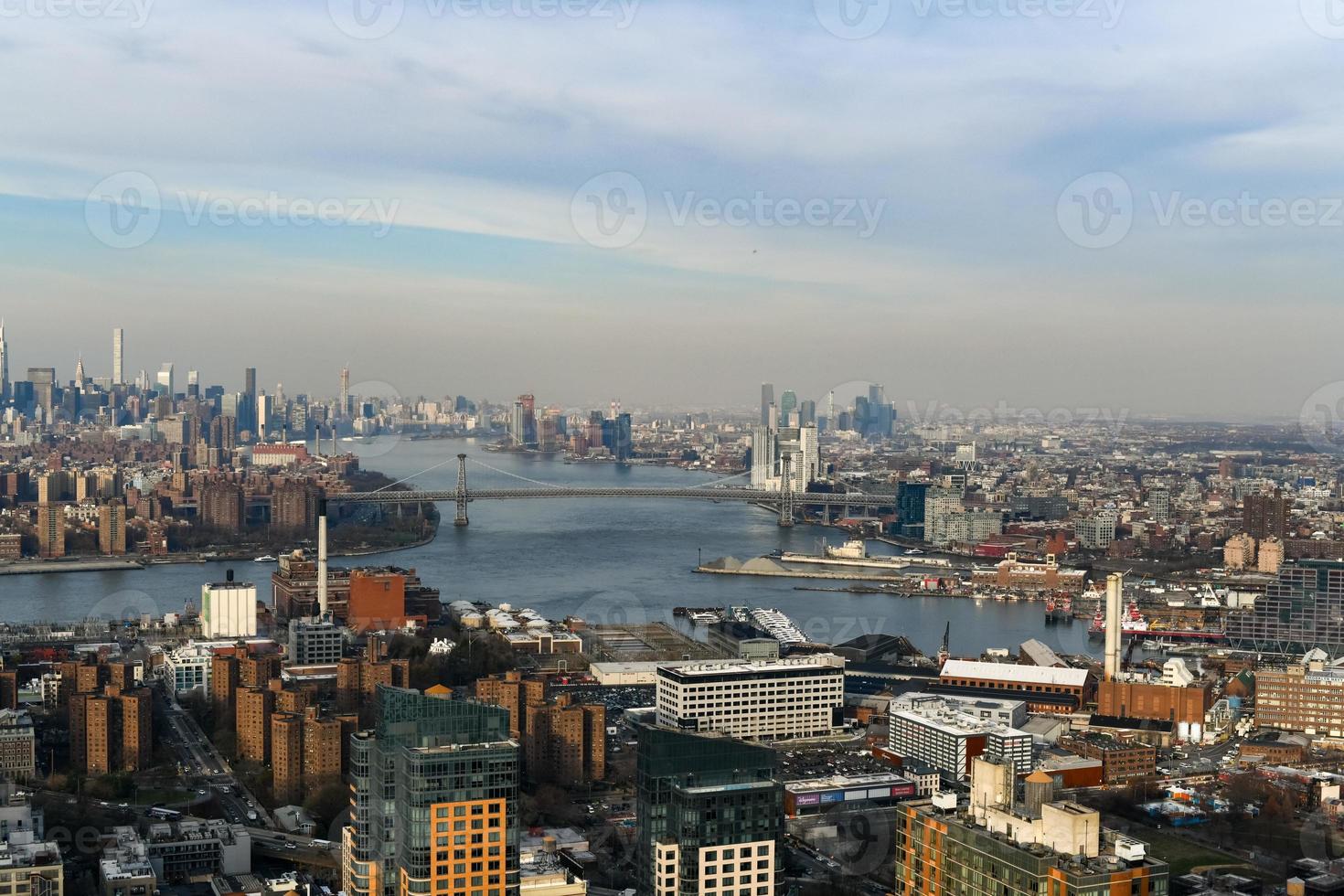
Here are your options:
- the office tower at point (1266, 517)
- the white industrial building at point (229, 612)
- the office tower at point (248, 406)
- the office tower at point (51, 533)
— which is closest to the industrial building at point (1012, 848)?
the white industrial building at point (229, 612)

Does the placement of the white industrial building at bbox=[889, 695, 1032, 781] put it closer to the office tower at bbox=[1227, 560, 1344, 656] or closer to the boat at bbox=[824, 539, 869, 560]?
the office tower at bbox=[1227, 560, 1344, 656]

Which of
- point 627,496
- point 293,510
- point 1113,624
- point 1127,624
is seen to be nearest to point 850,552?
point 627,496

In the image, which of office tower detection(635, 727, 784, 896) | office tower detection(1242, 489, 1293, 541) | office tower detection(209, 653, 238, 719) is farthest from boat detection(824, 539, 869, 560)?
office tower detection(635, 727, 784, 896)

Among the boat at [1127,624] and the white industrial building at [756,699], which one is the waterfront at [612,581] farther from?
the white industrial building at [756,699]

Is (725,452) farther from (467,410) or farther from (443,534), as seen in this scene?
(443,534)

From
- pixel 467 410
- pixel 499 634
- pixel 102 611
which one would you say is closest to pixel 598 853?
pixel 499 634

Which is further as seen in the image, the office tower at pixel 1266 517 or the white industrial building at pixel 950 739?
the office tower at pixel 1266 517

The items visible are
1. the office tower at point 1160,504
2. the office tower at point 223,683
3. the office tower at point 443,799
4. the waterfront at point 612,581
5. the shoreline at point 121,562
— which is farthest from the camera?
the office tower at point 1160,504

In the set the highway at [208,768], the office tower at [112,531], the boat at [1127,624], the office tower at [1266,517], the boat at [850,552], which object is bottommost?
the highway at [208,768]
